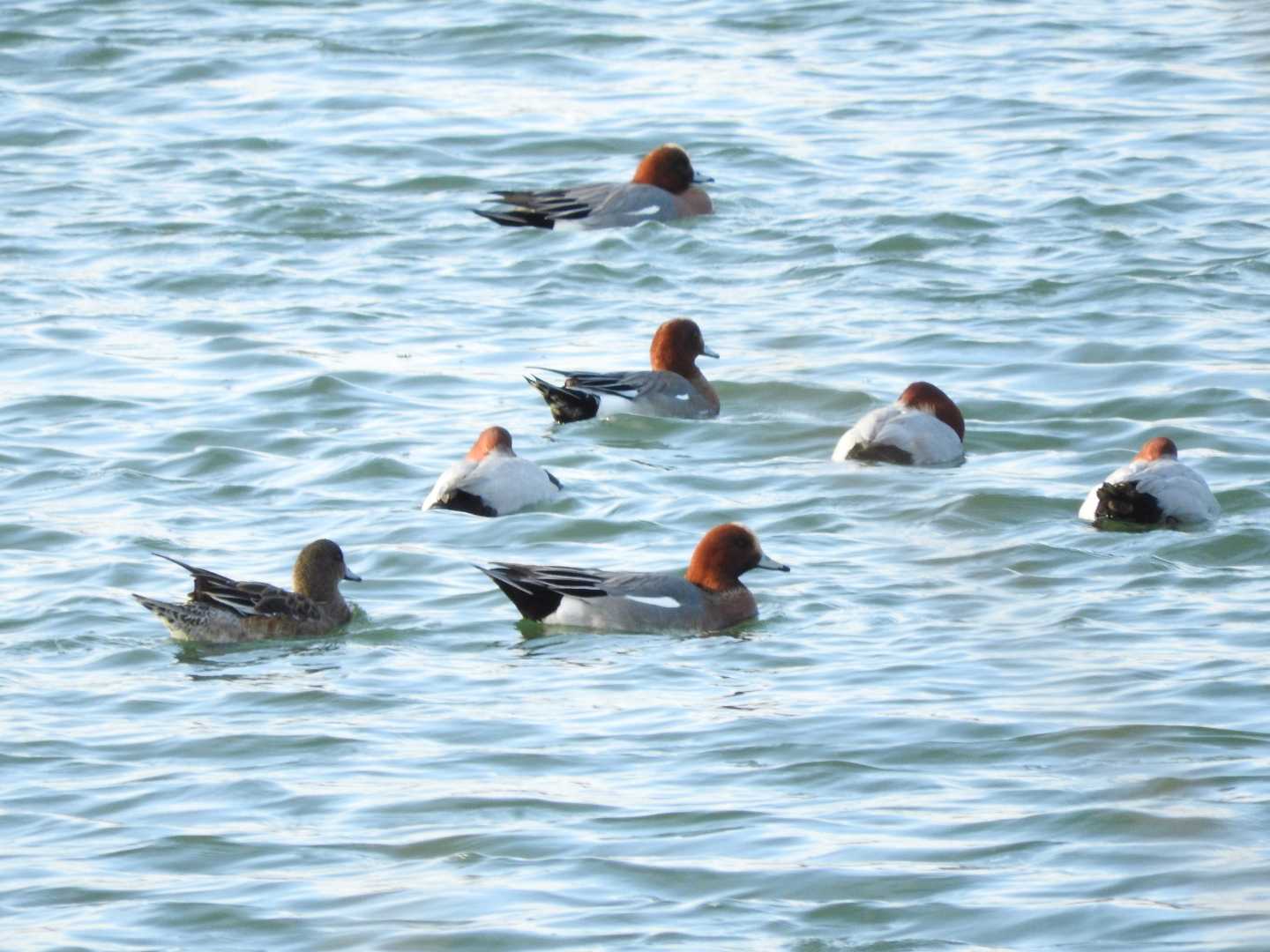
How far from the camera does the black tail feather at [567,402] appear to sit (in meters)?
13.5

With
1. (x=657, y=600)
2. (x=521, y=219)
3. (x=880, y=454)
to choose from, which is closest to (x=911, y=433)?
(x=880, y=454)

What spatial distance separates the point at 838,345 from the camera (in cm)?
1469

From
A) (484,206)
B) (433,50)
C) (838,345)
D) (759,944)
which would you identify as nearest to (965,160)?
(484,206)

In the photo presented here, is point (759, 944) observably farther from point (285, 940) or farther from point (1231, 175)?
point (1231, 175)

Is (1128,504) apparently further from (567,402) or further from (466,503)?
(567,402)

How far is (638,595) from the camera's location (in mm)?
10211

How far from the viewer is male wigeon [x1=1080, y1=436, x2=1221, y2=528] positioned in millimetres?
11039

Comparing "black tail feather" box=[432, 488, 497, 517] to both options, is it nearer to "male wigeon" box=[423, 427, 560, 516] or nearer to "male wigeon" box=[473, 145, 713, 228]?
"male wigeon" box=[423, 427, 560, 516]

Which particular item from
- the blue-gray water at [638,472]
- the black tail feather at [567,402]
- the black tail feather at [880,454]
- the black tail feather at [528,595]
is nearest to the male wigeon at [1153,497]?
the blue-gray water at [638,472]

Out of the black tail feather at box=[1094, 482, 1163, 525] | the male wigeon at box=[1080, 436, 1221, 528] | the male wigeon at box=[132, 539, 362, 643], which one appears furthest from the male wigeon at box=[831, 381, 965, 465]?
the male wigeon at box=[132, 539, 362, 643]

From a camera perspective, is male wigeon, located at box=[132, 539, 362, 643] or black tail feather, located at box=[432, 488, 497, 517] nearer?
male wigeon, located at box=[132, 539, 362, 643]

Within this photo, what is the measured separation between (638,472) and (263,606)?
3.28 metres

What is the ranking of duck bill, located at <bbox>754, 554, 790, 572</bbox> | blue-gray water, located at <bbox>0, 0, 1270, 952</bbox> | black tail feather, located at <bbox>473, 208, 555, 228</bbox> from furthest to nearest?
black tail feather, located at <bbox>473, 208, 555, 228</bbox> < duck bill, located at <bbox>754, 554, 790, 572</bbox> < blue-gray water, located at <bbox>0, 0, 1270, 952</bbox>

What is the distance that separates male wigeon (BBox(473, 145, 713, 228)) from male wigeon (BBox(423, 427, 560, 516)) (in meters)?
6.48
